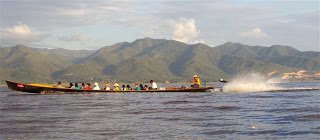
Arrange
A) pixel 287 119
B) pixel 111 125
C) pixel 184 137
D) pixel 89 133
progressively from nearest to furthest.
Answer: pixel 184 137 → pixel 89 133 → pixel 111 125 → pixel 287 119

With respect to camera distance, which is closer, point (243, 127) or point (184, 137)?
point (184, 137)

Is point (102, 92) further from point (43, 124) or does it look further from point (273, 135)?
point (273, 135)

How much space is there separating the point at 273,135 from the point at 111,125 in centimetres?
857

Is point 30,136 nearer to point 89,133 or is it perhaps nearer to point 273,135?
point 89,133

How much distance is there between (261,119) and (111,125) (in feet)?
28.0

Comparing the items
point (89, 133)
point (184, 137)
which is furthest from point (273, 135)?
point (89, 133)

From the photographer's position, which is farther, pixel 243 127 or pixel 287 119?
pixel 287 119

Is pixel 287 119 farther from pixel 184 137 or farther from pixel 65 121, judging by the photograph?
pixel 65 121

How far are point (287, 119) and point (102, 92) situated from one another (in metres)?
38.1

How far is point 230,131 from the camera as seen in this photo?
2016 centimetres

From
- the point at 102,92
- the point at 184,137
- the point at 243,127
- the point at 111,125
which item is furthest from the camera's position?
the point at 102,92

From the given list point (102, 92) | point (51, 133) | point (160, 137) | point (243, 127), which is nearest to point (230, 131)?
point (243, 127)

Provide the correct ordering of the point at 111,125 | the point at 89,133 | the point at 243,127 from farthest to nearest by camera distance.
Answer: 1. the point at 111,125
2. the point at 243,127
3. the point at 89,133

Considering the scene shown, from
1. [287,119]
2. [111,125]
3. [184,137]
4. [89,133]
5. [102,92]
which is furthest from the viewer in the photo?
[102,92]
